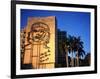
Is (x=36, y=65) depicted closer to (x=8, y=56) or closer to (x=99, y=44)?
(x=8, y=56)

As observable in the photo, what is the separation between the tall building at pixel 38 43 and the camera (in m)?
1.84

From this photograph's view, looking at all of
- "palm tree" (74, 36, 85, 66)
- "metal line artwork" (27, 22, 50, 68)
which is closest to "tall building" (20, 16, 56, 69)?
"metal line artwork" (27, 22, 50, 68)

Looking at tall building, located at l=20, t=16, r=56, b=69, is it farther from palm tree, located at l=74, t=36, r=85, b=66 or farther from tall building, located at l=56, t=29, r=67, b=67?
palm tree, located at l=74, t=36, r=85, b=66

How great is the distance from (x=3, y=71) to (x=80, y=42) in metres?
0.75

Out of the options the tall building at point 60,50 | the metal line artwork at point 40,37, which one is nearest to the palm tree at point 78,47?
the tall building at point 60,50

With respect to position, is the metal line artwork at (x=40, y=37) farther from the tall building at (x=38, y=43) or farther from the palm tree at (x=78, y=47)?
the palm tree at (x=78, y=47)

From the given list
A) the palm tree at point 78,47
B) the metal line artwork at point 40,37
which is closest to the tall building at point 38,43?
the metal line artwork at point 40,37

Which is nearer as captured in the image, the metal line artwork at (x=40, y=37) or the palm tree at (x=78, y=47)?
the metal line artwork at (x=40, y=37)

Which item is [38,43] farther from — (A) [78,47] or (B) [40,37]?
(A) [78,47]

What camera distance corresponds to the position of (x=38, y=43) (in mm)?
1879

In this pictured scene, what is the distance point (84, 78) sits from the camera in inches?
78.6

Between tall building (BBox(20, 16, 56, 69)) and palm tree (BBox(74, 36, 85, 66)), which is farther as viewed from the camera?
palm tree (BBox(74, 36, 85, 66))

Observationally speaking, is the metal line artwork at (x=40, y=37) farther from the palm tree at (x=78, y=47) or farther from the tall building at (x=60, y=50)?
the palm tree at (x=78, y=47)

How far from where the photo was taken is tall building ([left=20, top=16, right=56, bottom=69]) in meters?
1.84
